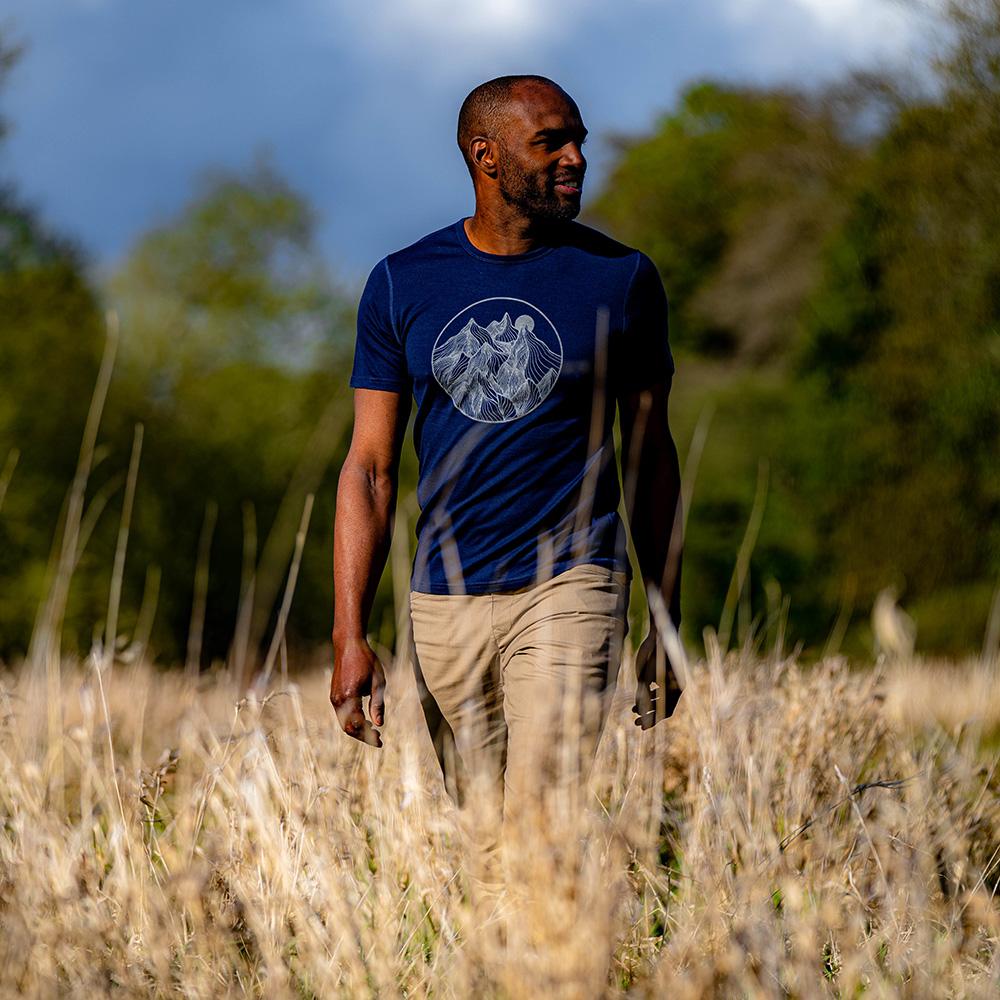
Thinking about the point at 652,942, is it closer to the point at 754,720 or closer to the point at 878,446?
the point at 754,720

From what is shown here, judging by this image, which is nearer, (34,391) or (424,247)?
(424,247)

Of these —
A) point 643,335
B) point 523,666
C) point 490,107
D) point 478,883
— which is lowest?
point 478,883

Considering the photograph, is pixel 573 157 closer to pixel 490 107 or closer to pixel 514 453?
pixel 490 107

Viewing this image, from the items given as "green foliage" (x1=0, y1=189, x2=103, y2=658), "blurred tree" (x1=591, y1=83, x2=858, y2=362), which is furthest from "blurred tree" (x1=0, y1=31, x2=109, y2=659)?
"blurred tree" (x1=591, y1=83, x2=858, y2=362)

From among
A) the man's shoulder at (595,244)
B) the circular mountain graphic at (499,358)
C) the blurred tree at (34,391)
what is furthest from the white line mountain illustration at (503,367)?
the blurred tree at (34,391)

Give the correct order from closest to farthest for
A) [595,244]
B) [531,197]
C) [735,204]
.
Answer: [531,197], [595,244], [735,204]

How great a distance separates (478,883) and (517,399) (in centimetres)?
111

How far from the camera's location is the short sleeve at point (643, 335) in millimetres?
3525

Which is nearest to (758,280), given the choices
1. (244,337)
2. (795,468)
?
(795,468)

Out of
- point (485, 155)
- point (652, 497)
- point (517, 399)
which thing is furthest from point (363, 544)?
point (485, 155)

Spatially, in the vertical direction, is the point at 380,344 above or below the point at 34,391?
above

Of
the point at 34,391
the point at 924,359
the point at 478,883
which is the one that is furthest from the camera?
the point at 924,359

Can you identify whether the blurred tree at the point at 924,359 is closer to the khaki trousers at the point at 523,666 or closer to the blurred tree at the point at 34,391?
the blurred tree at the point at 34,391

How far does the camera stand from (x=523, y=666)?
3.41 m
